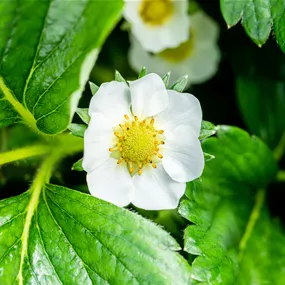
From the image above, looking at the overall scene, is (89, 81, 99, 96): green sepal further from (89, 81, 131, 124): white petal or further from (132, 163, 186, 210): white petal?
(132, 163, 186, 210): white petal

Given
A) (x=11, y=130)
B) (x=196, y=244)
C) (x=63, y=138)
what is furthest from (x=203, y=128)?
(x=11, y=130)

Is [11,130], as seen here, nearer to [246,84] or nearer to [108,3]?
[246,84]

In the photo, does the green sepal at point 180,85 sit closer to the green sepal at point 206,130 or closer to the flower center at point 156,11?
the green sepal at point 206,130

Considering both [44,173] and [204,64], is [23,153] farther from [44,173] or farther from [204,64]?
[204,64]

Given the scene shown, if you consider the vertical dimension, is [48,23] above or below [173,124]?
above

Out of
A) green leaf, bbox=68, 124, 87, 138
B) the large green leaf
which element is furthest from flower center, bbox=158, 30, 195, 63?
green leaf, bbox=68, 124, 87, 138

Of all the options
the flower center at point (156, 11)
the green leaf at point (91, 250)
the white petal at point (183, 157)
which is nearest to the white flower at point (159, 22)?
the flower center at point (156, 11)

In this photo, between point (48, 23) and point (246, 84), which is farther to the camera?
point (246, 84)
